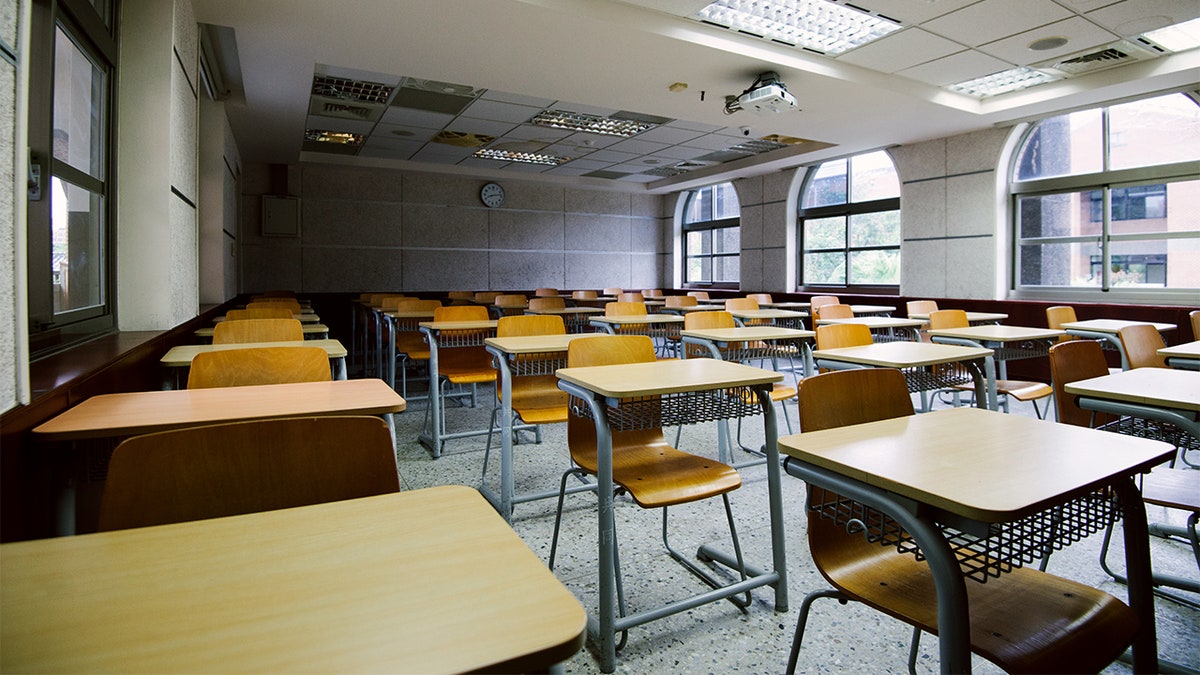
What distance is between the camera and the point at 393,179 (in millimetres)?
10086

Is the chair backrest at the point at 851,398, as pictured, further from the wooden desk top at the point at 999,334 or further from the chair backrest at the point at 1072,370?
the wooden desk top at the point at 999,334

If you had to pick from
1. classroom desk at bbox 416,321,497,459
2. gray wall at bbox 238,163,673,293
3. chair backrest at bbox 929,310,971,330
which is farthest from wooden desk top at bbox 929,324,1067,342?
gray wall at bbox 238,163,673,293

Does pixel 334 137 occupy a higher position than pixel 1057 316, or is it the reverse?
pixel 334 137

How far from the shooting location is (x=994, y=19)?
4.46 meters

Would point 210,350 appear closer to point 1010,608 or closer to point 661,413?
point 661,413

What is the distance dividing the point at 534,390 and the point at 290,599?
9.10 ft

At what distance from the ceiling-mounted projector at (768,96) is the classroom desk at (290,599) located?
5.14 m

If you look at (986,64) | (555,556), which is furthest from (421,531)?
(986,64)

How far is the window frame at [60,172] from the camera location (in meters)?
1.79

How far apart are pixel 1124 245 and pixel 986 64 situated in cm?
257

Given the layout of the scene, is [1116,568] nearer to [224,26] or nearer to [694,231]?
[224,26]

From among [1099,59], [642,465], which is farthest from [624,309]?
[1099,59]

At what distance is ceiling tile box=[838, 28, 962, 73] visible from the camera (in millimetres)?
4824

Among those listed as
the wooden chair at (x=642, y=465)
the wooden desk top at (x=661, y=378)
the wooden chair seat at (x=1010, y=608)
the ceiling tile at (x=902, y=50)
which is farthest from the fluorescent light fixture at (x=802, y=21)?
the wooden chair seat at (x=1010, y=608)
